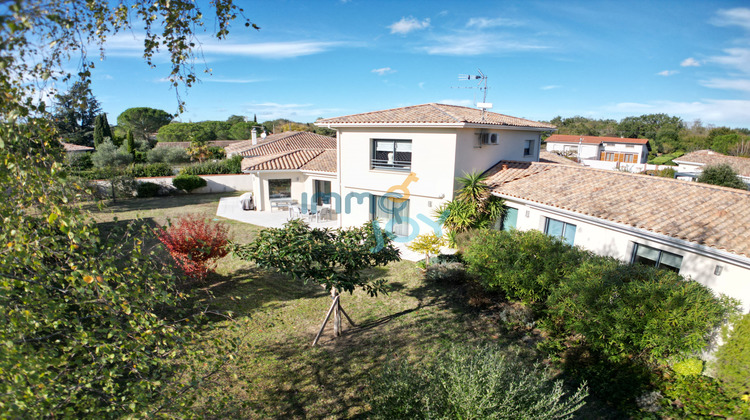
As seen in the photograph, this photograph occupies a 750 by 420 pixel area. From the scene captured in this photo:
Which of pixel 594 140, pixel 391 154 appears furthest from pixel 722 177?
pixel 594 140

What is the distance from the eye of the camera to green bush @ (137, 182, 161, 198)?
30578 mm

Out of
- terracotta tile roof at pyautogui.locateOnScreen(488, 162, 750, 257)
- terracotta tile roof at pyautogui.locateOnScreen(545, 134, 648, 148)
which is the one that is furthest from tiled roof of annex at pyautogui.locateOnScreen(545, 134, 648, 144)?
terracotta tile roof at pyautogui.locateOnScreen(488, 162, 750, 257)

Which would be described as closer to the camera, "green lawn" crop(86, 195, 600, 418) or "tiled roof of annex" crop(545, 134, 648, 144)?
"green lawn" crop(86, 195, 600, 418)

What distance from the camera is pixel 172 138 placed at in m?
85.6

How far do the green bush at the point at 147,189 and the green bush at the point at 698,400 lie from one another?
34177mm

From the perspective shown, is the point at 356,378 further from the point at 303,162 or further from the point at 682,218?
the point at 303,162

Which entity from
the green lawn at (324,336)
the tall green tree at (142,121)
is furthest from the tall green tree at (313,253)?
the tall green tree at (142,121)

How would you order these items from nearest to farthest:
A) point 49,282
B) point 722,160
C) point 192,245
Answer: point 49,282 < point 192,245 < point 722,160

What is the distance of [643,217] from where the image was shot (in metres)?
11.1

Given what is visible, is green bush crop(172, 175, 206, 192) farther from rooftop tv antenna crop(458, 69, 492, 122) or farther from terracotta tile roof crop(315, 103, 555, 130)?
rooftop tv antenna crop(458, 69, 492, 122)

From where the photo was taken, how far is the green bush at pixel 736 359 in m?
6.66

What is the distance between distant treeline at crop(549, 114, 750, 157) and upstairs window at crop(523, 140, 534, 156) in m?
62.0

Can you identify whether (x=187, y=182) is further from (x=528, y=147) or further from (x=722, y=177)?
(x=722, y=177)

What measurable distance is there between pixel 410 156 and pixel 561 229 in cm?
719
